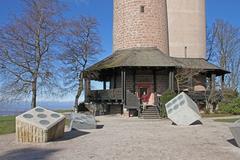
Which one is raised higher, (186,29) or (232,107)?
(186,29)

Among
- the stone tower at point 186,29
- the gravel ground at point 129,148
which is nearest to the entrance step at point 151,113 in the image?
the stone tower at point 186,29

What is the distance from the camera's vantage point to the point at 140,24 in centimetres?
2855

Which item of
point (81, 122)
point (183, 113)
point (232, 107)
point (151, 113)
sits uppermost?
point (183, 113)

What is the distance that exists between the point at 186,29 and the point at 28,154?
2644cm

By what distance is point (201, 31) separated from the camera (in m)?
32.8

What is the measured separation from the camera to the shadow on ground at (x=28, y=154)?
8.13 m

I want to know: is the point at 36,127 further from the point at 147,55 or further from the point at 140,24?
the point at 140,24

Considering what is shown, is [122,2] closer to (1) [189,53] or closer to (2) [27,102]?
(1) [189,53]

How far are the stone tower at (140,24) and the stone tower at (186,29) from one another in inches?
98.5

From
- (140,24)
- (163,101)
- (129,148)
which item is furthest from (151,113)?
(129,148)

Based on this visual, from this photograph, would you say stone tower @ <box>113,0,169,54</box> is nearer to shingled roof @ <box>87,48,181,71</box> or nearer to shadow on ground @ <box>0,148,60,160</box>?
shingled roof @ <box>87,48,181,71</box>

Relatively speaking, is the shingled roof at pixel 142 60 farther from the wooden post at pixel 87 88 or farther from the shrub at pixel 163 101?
the shrub at pixel 163 101

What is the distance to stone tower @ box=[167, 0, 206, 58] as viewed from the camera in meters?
32.0

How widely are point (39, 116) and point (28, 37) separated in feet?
41.6
